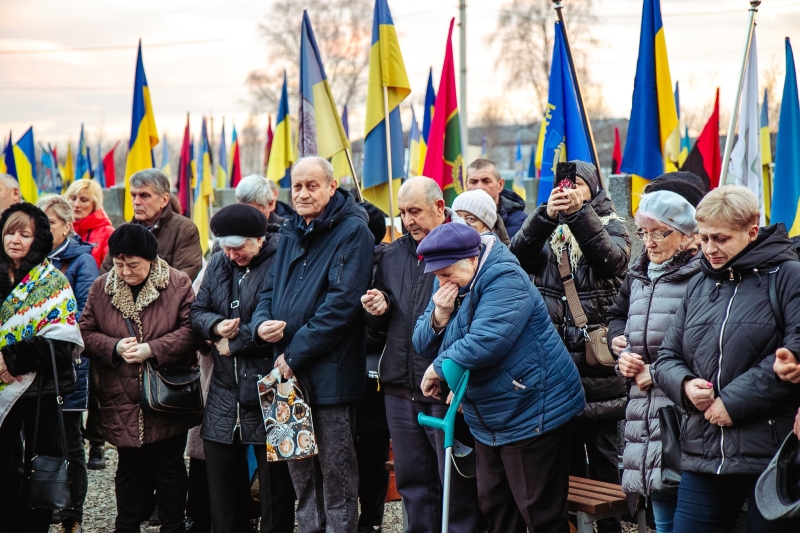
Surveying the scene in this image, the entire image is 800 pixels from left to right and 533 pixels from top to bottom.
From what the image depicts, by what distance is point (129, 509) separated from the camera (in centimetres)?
→ 523

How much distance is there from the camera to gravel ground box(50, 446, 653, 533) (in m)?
5.88

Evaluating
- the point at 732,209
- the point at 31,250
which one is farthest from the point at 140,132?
the point at 732,209

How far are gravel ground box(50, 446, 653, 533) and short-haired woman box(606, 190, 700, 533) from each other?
5.77ft

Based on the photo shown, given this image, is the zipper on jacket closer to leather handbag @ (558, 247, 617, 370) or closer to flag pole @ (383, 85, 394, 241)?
leather handbag @ (558, 247, 617, 370)

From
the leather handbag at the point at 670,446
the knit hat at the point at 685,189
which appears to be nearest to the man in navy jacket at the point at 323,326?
the knit hat at the point at 685,189

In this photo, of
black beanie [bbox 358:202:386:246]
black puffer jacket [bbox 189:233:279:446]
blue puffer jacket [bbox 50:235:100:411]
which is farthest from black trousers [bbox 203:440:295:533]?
black beanie [bbox 358:202:386:246]

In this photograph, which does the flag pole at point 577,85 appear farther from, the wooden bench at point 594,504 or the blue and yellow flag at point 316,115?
the wooden bench at point 594,504

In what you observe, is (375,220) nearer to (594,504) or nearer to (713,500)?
(594,504)

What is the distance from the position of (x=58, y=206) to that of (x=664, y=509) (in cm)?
435

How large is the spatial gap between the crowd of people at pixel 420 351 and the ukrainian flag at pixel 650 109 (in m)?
0.97

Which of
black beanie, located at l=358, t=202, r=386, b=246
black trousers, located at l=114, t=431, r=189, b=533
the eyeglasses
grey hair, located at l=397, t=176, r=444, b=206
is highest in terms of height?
grey hair, located at l=397, t=176, r=444, b=206

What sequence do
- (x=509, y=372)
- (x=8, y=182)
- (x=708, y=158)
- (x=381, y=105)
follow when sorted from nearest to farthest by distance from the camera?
(x=509, y=372)
(x=381, y=105)
(x=8, y=182)
(x=708, y=158)

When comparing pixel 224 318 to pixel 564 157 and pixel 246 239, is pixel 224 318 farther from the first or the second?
pixel 564 157

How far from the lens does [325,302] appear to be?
15.2ft
